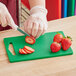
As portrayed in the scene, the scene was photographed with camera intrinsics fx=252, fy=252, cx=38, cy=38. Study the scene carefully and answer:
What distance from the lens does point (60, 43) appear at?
154cm

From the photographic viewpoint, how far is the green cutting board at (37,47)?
142cm

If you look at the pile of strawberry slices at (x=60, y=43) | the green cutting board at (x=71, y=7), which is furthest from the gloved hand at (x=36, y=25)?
the green cutting board at (x=71, y=7)

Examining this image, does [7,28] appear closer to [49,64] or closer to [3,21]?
[3,21]

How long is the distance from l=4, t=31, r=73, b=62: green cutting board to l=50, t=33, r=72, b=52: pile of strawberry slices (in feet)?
0.08

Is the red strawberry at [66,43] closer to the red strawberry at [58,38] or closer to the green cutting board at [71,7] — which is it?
the red strawberry at [58,38]

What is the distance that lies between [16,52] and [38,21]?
9.8 inches

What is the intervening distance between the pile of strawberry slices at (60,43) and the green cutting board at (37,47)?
0.9 inches

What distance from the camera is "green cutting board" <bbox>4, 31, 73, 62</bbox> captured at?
1424 mm

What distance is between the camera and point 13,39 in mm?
1593

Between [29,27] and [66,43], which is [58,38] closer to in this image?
[66,43]

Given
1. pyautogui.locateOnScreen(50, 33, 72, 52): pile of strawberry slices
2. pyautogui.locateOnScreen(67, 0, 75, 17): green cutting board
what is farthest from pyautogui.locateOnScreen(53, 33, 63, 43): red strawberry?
pyautogui.locateOnScreen(67, 0, 75, 17): green cutting board

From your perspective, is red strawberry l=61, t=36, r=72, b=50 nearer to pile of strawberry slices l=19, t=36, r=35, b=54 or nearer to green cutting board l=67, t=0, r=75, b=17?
pile of strawberry slices l=19, t=36, r=35, b=54

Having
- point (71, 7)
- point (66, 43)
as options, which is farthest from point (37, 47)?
point (71, 7)

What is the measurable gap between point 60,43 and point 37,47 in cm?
15
